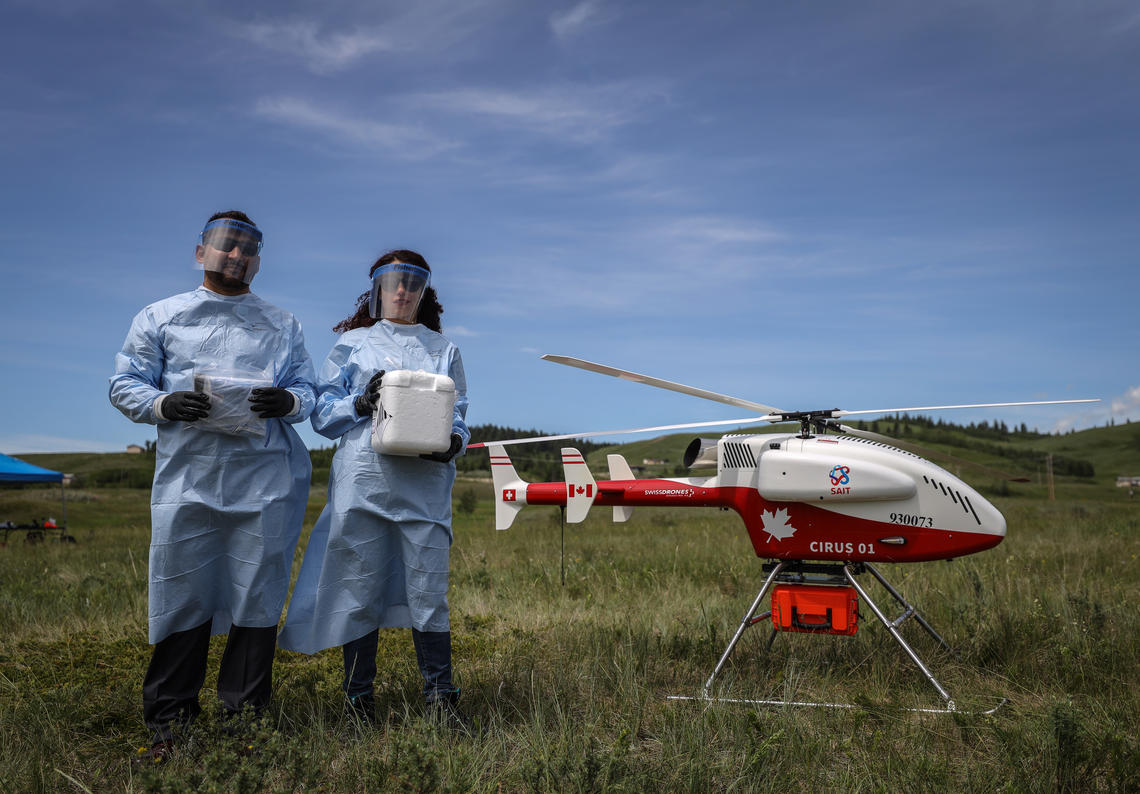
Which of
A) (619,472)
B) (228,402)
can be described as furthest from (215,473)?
(619,472)

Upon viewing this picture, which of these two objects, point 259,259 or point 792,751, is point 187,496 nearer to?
point 259,259

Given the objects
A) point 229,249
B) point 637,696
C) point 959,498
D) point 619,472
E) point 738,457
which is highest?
point 229,249

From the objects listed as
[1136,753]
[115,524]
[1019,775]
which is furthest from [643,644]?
[115,524]

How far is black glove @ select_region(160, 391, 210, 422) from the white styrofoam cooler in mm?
917

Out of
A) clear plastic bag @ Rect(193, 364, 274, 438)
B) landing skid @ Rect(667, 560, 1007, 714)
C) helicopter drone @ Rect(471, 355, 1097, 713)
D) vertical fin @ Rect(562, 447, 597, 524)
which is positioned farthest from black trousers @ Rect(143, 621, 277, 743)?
landing skid @ Rect(667, 560, 1007, 714)

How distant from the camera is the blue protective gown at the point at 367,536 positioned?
4.50 m

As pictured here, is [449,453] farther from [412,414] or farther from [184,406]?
[184,406]

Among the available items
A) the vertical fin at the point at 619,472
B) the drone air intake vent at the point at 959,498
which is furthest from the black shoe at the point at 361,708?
the drone air intake vent at the point at 959,498

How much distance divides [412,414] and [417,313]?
1.03 m

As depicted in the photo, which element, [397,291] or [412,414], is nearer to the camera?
[412,414]

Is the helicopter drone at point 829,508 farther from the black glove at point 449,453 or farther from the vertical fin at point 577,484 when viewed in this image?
the vertical fin at point 577,484

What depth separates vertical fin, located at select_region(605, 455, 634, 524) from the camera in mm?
6082

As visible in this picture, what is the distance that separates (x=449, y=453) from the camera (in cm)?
462

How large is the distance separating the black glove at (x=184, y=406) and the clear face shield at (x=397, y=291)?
125 cm
